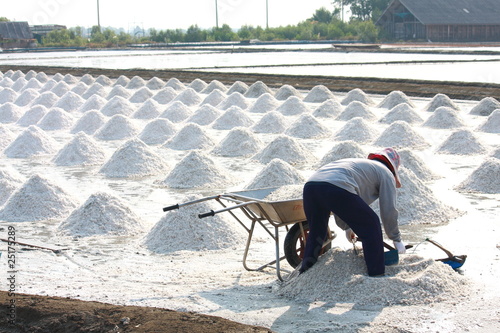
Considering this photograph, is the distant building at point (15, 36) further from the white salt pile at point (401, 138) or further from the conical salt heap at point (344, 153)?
the conical salt heap at point (344, 153)

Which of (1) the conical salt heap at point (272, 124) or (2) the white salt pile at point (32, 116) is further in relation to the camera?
(2) the white salt pile at point (32, 116)

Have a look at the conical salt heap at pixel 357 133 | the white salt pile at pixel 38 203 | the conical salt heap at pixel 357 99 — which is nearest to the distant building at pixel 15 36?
the conical salt heap at pixel 357 99

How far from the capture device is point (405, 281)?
161 inches

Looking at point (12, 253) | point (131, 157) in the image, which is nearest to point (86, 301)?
point (12, 253)

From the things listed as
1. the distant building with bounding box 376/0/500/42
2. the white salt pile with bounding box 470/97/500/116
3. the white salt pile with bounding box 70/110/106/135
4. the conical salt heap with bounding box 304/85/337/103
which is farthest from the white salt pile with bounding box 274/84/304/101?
the distant building with bounding box 376/0/500/42

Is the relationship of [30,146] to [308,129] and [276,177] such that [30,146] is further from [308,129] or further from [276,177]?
[276,177]

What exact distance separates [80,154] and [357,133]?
3855 millimetres

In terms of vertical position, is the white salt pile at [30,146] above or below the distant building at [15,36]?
below

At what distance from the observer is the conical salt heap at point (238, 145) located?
9.98 meters

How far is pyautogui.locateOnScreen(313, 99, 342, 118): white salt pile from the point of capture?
45.0 ft

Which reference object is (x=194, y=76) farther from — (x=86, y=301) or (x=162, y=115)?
(x=86, y=301)

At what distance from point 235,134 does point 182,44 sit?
43992mm

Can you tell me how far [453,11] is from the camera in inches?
1727

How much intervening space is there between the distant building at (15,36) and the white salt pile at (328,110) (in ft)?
126
